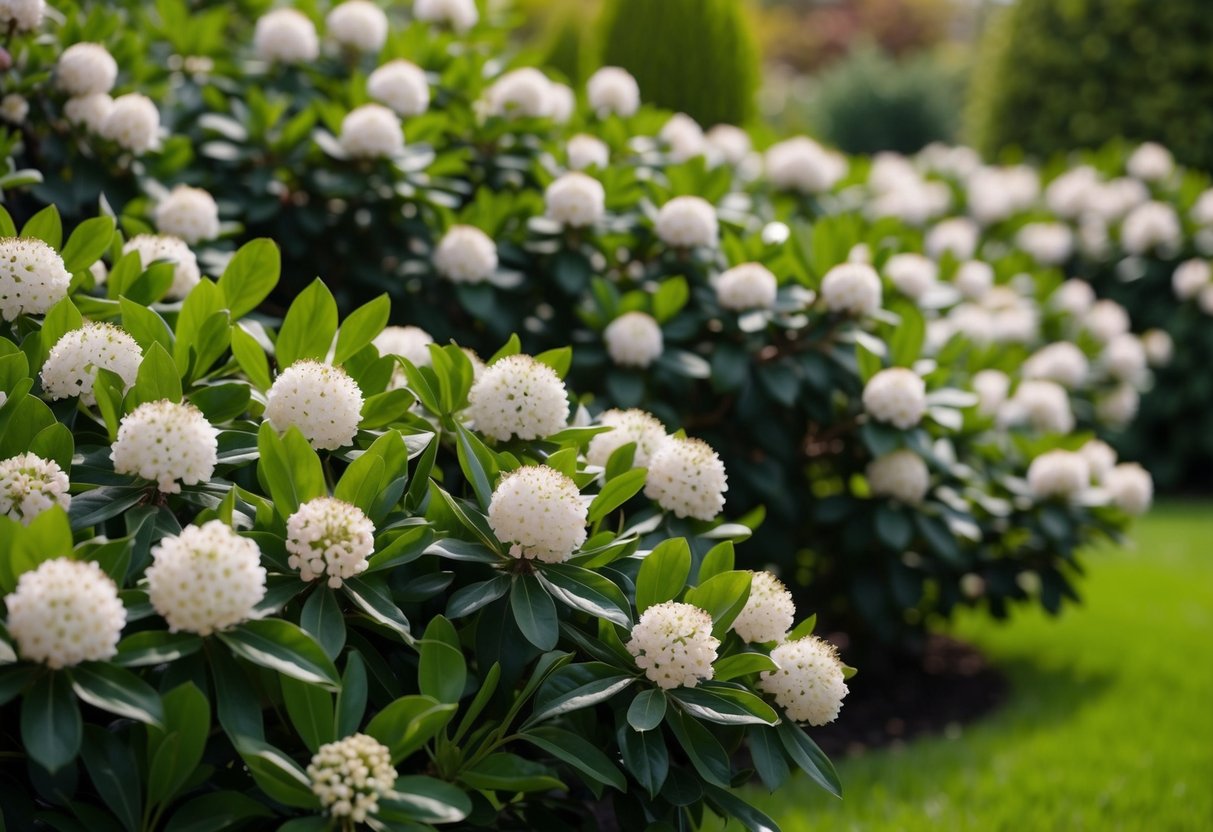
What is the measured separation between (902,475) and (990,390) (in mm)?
751

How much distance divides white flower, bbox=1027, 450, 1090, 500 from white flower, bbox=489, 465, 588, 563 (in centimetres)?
222

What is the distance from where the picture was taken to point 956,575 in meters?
3.68

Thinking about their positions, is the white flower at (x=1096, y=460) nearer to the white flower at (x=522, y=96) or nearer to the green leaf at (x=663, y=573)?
the white flower at (x=522, y=96)

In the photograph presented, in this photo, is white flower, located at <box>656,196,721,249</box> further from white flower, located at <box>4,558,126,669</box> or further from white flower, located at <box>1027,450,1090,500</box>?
white flower, located at <box>4,558,126,669</box>

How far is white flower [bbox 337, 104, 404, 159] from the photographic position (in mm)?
3152

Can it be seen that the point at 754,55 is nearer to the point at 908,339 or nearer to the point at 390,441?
the point at 908,339

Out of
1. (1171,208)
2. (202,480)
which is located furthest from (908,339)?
(1171,208)

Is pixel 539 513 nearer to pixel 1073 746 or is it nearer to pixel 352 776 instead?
pixel 352 776

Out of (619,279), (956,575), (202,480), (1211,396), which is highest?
(202,480)

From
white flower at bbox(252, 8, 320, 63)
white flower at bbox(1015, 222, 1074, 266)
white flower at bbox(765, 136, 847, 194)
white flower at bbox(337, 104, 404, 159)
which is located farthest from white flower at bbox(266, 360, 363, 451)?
white flower at bbox(1015, 222, 1074, 266)

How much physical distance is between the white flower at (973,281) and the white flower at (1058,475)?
1.57 metres

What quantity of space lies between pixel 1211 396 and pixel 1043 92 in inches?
130

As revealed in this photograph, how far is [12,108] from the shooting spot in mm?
2900

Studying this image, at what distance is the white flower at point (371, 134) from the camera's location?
3.15 m
